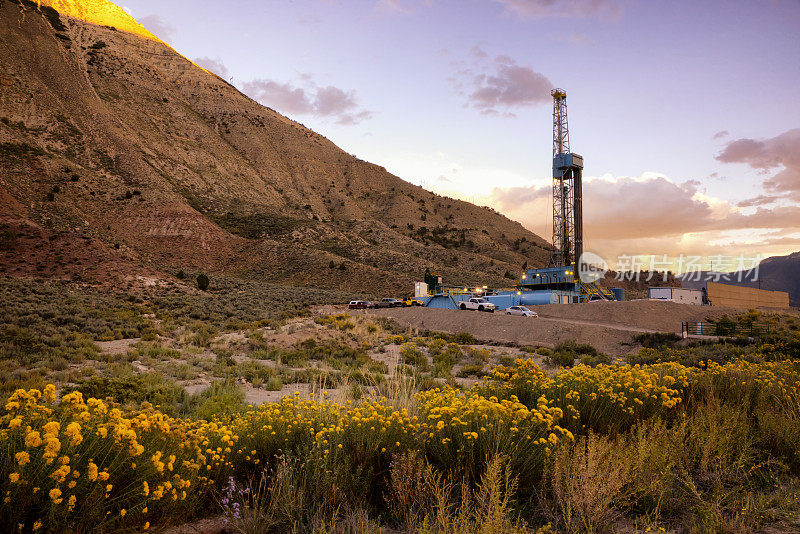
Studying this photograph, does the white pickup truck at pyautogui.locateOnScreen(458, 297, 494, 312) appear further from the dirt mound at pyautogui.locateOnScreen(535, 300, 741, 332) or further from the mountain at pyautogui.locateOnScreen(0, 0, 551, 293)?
the mountain at pyautogui.locateOnScreen(0, 0, 551, 293)

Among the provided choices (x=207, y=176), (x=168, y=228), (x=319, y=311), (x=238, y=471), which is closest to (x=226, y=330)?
(x=319, y=311)

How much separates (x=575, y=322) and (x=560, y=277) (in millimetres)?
15172

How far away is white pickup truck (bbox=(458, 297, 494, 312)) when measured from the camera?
A: 40.7m

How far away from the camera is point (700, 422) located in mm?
6645

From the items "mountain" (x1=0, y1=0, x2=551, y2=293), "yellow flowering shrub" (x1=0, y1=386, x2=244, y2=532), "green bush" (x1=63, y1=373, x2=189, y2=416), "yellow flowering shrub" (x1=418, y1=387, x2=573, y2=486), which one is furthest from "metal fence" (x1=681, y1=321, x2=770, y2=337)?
"mountain" (x1=0, y1=0, x2=551, y2=293)

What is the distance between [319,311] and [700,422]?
36.7 m

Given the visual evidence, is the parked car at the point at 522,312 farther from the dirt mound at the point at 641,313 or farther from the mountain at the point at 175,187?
the mountain at the point at 175,187

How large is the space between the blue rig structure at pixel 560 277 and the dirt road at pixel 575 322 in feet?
17.2

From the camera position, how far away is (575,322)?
34.0 m

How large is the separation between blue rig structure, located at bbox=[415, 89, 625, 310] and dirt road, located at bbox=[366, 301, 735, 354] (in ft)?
17.2

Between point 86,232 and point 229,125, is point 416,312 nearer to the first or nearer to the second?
point 86,232

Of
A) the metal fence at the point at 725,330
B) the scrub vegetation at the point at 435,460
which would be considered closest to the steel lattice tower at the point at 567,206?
the metal fence at the point at 725,330

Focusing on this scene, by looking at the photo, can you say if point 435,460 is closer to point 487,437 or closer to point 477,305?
point 487,437

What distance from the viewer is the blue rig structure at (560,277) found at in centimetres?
4612
